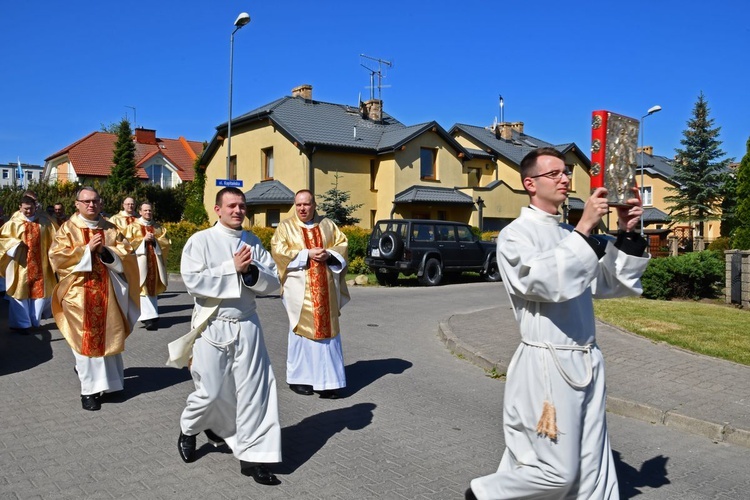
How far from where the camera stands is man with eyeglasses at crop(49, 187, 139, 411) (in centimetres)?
681

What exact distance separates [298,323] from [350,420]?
154cm

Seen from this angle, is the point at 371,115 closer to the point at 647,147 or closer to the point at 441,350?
the point at 441,350

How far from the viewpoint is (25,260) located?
36.9 feet

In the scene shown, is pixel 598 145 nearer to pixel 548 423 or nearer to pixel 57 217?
pixel 548 423

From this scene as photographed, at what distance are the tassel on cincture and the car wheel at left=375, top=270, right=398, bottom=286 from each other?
56.3 feet

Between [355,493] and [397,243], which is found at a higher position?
[397,243]

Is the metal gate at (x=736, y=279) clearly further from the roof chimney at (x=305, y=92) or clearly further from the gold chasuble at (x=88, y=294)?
Result: the roof chimney at (x=305, y=92)

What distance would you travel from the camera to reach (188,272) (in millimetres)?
4875

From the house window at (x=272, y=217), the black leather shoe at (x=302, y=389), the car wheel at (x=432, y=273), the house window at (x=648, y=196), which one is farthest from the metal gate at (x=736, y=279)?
the house window at (x=648, y=196)

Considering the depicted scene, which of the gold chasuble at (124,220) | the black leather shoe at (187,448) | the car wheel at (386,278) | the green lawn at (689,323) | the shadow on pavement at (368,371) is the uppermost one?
the gold chasuble at (124,220)

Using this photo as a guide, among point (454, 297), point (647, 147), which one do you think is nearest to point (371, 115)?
point (454, 297)

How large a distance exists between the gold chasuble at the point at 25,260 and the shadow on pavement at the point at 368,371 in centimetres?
589

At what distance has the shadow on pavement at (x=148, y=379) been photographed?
7.34 meters

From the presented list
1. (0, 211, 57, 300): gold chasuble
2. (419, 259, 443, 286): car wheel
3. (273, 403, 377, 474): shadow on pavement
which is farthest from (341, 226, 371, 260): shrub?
(273, 403, 377, 474): shadow on pavement
